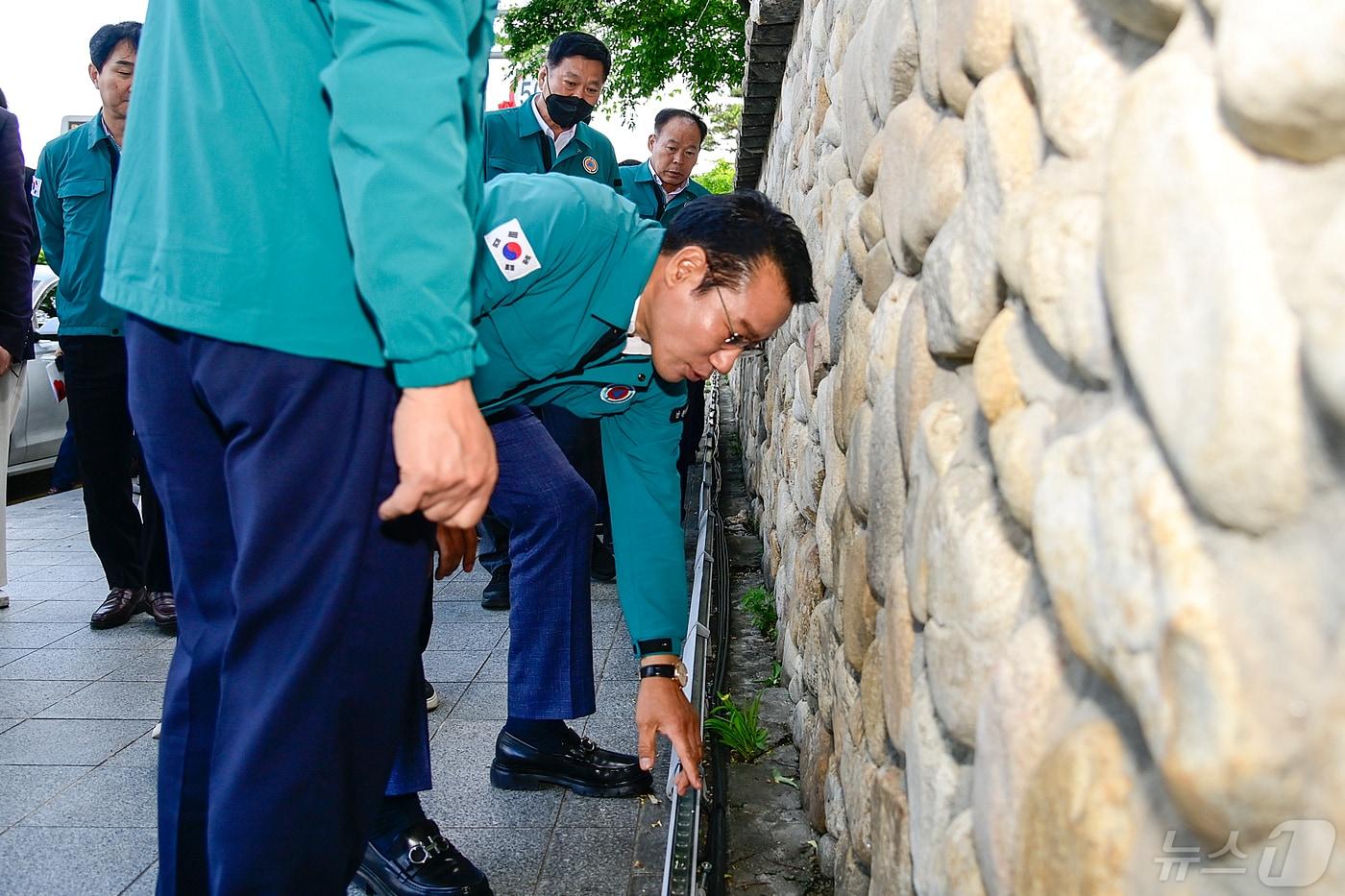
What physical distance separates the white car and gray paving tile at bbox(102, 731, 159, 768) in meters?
4.83

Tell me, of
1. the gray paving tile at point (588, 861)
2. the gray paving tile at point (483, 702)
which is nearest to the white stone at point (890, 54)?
the gray paving tile at point (588, 861)

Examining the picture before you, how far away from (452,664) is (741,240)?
2025mm

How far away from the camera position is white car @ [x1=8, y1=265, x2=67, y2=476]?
Answer: 7066 mm

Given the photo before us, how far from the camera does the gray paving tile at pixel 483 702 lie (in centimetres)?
321

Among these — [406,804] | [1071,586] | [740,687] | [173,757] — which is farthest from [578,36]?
[1071,586]

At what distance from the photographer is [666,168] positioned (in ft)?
18.7

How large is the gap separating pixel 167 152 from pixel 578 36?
3552mm

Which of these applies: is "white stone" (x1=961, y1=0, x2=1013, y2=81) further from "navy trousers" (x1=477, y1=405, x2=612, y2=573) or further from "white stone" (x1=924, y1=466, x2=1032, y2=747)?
"navy trousers" (x1=477, y1=405, x2=612, y2=573)

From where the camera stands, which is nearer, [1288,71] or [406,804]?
[1288,71]

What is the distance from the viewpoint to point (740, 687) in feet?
11.5

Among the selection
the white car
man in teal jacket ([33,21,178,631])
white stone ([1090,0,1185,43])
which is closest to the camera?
white stone ([1090,0,1185,43])

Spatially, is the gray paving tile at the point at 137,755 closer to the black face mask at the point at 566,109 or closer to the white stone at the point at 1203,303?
the white stone at the point at 1203,303

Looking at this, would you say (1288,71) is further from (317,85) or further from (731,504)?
(731,504)

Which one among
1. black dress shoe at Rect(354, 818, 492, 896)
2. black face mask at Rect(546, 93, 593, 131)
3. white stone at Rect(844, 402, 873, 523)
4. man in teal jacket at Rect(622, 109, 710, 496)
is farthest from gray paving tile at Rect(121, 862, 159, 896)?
man in teal jacket at Rect(622, 109, 710, 496)
